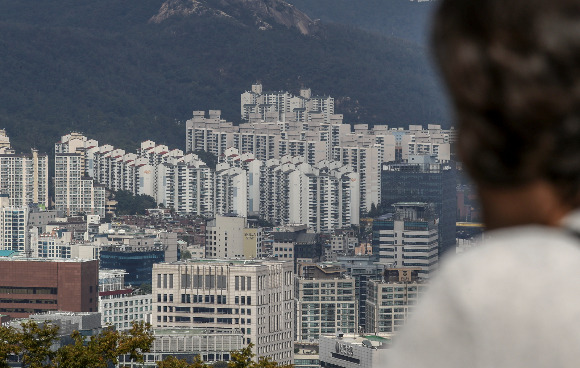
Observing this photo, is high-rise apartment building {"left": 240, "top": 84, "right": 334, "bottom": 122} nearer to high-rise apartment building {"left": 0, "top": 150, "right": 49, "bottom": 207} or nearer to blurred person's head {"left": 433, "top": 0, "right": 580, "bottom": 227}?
high-rise apartment building {"left": 0, "top": 150, "right": 49, "bottom": 207}

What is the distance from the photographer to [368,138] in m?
26.9

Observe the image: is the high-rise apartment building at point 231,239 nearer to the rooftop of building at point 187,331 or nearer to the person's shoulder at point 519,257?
the rooftop of building at point 187,331

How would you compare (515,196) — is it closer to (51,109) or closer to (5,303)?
(5,303)

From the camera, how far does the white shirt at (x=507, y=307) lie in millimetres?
288

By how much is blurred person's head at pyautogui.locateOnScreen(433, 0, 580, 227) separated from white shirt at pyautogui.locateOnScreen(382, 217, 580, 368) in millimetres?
15

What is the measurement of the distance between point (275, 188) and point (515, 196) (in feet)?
74.7

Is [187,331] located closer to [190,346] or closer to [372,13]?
[190,346]

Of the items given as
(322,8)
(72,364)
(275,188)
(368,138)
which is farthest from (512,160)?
(322,8)

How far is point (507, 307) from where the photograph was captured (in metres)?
0.29

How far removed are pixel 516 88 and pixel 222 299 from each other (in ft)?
39.7

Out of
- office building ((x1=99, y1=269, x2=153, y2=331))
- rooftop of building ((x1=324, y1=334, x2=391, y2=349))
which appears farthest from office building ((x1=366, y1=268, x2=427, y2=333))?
office building ((x1=99, y1=269, x2=153, y2=331))

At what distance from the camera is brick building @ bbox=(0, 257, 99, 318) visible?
13875mm

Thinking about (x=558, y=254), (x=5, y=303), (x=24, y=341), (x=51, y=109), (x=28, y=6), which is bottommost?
(x=5, y=303)

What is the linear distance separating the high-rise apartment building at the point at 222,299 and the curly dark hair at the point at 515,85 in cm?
1185
